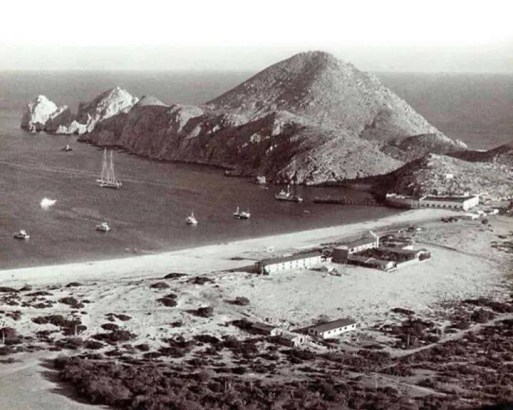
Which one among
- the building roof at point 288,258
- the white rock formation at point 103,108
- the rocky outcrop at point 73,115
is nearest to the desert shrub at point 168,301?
the building roof at point 288,258

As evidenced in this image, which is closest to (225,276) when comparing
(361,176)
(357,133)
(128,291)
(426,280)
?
(128,291)

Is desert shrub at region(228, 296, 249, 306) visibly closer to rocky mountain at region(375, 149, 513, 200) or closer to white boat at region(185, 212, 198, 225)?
white boat at region(185, 212, 198, 225)

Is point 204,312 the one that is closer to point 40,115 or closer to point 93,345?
point 93,345

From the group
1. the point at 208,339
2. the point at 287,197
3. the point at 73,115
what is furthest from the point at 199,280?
the point at 73,115

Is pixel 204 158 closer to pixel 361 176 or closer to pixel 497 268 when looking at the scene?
pixel 361 176

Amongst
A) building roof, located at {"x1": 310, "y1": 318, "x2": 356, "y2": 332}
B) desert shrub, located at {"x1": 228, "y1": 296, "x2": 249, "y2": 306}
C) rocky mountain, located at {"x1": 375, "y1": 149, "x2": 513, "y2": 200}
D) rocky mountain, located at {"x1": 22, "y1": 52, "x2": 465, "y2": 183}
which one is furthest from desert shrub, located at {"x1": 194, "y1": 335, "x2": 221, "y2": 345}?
rocky mountain, located at {"x1": 22, "y1": 52, "x2": 465, "y2": 183}

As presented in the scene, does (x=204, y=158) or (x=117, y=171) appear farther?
(x=204, y=158)
